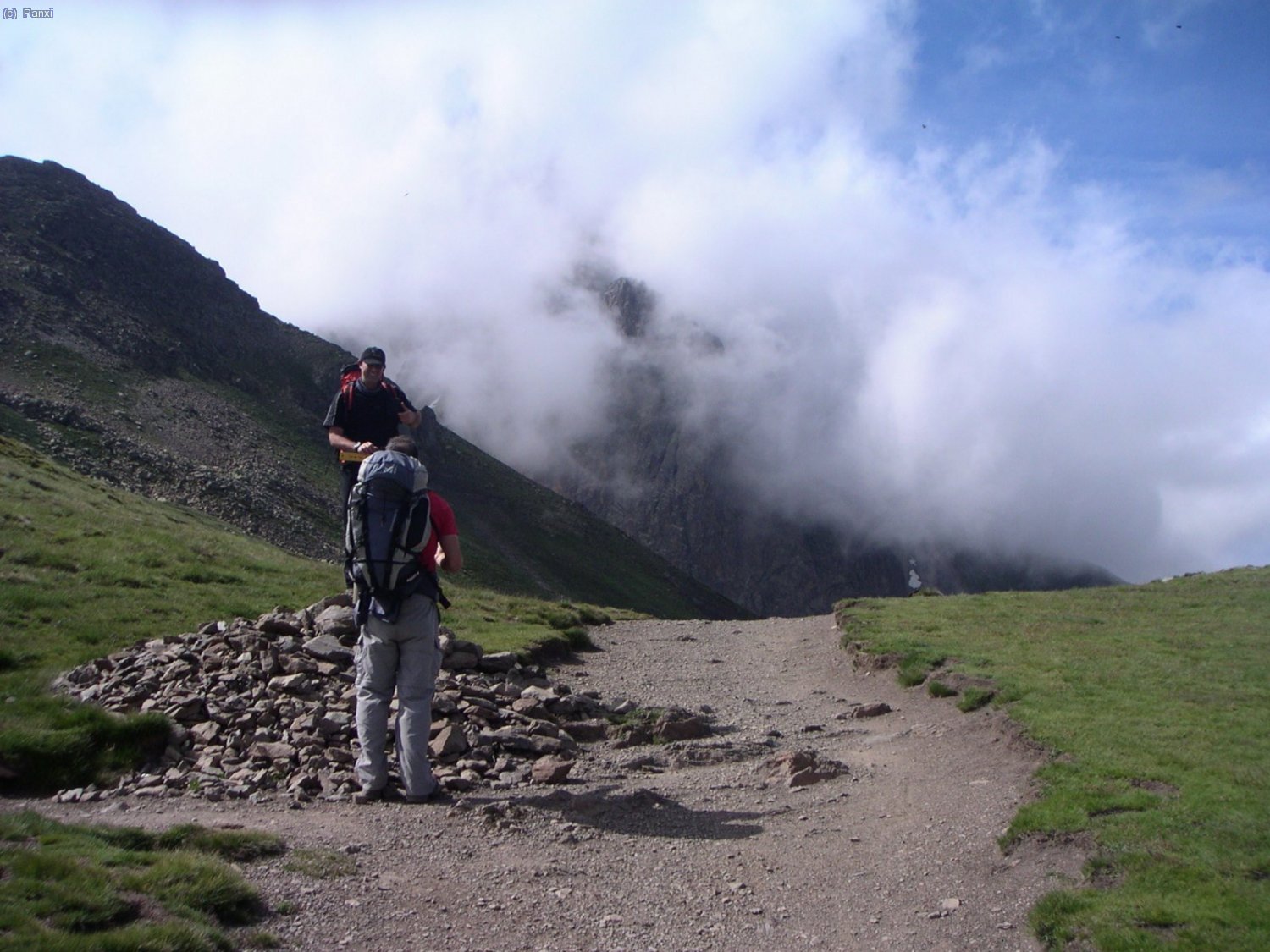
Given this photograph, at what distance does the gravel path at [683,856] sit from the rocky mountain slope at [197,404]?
51817mm

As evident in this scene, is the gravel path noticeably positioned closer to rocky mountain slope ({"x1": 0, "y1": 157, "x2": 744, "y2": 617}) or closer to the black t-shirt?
the black t-shirt

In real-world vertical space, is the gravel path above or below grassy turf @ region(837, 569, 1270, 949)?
below

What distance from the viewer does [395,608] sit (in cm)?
912

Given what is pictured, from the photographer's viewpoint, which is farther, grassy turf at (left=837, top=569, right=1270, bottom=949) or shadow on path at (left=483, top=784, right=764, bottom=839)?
shadow on path at (left=483, top=784, right=764, bottom=839)

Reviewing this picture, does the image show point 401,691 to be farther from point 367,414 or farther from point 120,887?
point 367,414

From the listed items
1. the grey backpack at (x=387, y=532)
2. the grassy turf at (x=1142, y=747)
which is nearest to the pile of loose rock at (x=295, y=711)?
the grey backpack at (x=387, y=532)

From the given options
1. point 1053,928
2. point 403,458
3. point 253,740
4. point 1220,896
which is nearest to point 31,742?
point 253,740

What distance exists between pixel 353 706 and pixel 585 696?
3676mm

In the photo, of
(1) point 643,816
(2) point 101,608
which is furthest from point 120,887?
(2) point 101,608

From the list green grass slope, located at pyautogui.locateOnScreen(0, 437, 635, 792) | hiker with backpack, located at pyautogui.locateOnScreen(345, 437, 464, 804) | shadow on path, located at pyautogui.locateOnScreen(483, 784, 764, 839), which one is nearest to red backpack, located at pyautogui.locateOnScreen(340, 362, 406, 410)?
hiker with backpack, located at pyautogui.locateOnScreen(345, 437, 464, 804)

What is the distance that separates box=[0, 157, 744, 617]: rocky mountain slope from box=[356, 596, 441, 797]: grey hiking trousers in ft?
170

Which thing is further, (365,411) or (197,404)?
(197,404)

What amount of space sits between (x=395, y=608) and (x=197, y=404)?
8246cm

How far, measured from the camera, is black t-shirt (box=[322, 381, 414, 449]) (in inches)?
458
